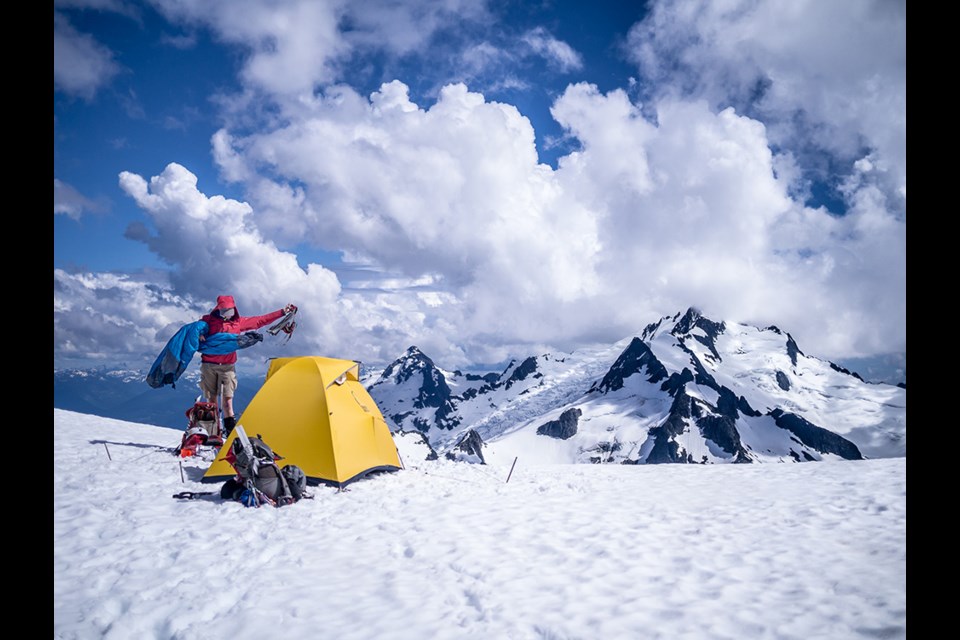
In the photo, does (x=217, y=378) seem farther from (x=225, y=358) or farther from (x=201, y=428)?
(x=201, y=428)

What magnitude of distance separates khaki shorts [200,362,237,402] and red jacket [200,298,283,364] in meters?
0.20

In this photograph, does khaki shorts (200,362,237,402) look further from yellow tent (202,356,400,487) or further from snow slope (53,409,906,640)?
snow slope (53,409,906,640)

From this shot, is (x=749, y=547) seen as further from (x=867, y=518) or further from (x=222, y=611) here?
(x=222, y=611)

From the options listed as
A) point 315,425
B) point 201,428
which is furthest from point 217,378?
point 315,425

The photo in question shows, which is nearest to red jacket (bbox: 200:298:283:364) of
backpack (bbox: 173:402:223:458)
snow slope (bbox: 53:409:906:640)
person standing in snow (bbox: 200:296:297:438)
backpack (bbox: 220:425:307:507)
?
person standing in snow (bbox: 200:296:297:438)

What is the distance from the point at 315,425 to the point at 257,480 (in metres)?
2.12

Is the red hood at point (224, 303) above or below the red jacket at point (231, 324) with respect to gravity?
above

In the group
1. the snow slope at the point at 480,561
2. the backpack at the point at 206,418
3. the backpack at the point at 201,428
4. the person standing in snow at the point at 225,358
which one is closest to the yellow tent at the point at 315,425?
the snow slope at the point at 480,561

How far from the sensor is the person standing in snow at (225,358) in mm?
14398

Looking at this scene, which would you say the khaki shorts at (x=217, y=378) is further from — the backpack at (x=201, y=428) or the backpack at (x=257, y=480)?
the backpack at (x=257, y=480)

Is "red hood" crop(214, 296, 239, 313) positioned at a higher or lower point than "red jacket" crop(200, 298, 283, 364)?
higher

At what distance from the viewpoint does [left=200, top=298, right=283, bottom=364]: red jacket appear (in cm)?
1438
